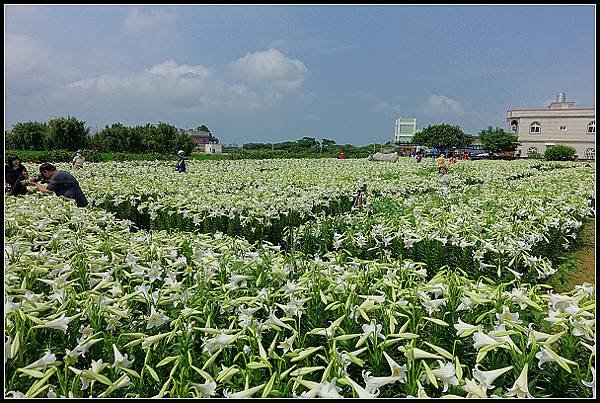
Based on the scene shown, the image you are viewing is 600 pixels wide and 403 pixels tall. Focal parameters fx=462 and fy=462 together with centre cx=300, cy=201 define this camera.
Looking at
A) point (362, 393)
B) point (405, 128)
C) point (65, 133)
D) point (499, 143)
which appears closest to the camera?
point (362, 393)

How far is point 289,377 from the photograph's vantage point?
6.48ft

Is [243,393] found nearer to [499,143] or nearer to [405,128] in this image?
[499,143]

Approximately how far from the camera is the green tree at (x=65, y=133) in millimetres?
39625

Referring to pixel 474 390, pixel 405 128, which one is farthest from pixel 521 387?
pixel 405 128

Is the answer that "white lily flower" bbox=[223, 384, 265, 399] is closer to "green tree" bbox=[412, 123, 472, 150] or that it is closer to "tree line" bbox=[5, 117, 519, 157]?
"tree line" bbox=[5, 117, 519, 157]

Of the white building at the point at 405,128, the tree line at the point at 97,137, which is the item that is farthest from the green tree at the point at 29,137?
the white building at the point at 405,128

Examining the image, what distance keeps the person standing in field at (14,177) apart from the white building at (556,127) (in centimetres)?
6160

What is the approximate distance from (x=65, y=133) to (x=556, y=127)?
193 ft

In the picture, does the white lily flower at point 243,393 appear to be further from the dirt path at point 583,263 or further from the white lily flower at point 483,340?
the dirt path at point 583,263

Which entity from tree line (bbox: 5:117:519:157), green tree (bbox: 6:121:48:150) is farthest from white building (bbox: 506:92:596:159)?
green tree (bbox: 6:121:48:150)

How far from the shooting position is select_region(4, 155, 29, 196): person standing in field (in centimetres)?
872

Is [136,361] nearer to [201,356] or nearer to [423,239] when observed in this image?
[201,356]

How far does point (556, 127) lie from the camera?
61.6m

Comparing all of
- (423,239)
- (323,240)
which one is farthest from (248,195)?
(423,239)
